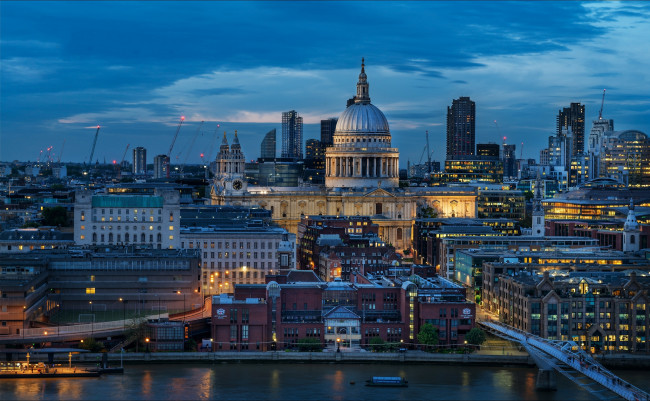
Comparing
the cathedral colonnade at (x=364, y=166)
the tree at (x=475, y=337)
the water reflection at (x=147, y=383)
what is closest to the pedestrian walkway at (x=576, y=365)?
the tree at (x=475, y=337)

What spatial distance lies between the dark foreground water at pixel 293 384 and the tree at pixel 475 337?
2.08 meters

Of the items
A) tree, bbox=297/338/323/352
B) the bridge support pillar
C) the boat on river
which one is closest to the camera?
the bridge support pillar

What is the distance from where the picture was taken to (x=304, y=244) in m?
101

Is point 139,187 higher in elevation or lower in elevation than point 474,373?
higher

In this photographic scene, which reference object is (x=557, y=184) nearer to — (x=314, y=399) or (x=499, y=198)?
(x=499, y=198)

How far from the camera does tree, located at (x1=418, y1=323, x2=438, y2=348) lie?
68062 millimetres

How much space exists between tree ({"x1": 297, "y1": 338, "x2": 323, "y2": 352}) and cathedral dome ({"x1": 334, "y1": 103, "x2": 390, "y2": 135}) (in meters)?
64.9

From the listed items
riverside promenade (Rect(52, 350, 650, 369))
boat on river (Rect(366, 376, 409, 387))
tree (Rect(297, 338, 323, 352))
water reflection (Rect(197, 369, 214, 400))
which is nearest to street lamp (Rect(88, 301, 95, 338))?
riverside promenade (Rect(52, 350, 650, 369))

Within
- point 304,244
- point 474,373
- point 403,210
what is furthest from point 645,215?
point 474,373

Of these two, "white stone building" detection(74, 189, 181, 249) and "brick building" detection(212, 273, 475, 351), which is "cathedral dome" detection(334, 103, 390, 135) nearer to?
"white stone building" detection(74, 189, 181, 249)

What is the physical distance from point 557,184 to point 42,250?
110006 mm

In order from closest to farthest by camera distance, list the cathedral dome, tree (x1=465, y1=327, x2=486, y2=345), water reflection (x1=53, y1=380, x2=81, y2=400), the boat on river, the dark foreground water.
A: water reflection (x1=53, y1=380, x2=81, y2=400)
the dark foreground water
the boat on river
tree (x1=465, y1=327, x2=486, y2=345)
the cathedral dome

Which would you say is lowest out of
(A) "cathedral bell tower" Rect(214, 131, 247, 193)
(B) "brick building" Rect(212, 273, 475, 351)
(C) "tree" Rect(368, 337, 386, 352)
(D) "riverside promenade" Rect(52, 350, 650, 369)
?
(D) "riverside promenade" Rect(52, 350, 650, 369)

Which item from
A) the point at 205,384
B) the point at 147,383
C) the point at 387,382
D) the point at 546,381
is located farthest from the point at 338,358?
the point at 546,381
